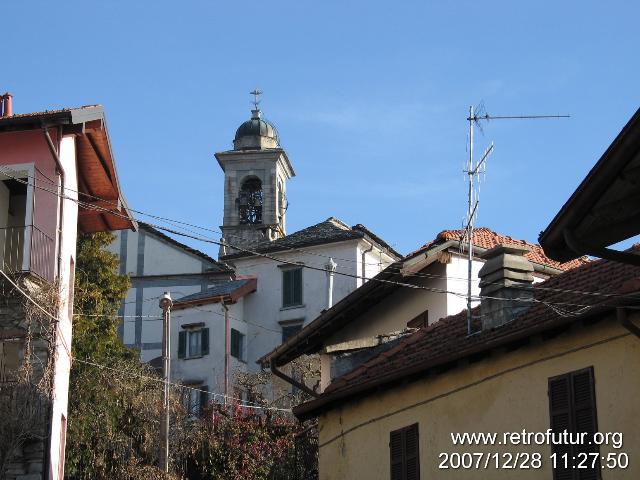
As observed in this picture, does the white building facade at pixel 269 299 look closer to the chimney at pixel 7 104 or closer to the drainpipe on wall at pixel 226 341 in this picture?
the drainpipe on wall at pixel 226 341

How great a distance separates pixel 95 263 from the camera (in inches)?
1358

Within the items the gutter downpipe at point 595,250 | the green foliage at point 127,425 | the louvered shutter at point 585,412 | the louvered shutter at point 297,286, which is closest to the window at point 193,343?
the louvered shutter at point 297,286

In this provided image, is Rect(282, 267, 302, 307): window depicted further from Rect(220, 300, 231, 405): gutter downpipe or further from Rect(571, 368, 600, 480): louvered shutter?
Rect(571, 368, 600, 480): louvered shutter

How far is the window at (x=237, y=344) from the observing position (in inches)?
1978

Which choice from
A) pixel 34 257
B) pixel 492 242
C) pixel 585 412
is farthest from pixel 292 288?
pixel 585 412

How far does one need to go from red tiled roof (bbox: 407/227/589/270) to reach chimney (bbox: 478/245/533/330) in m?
5.19

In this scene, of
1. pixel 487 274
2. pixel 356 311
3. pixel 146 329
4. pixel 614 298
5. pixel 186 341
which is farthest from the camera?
pixel 146 329

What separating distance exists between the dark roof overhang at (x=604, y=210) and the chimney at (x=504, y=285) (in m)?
6.22

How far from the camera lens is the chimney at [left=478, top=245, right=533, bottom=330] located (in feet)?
60.1

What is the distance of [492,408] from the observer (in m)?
16.4

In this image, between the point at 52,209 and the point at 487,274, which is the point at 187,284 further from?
the point at 487,274

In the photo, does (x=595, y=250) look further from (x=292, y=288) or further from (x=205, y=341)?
(x=292, y=288)

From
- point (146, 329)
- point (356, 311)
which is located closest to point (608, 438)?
point (356, 311)

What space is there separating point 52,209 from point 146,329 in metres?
33.4
